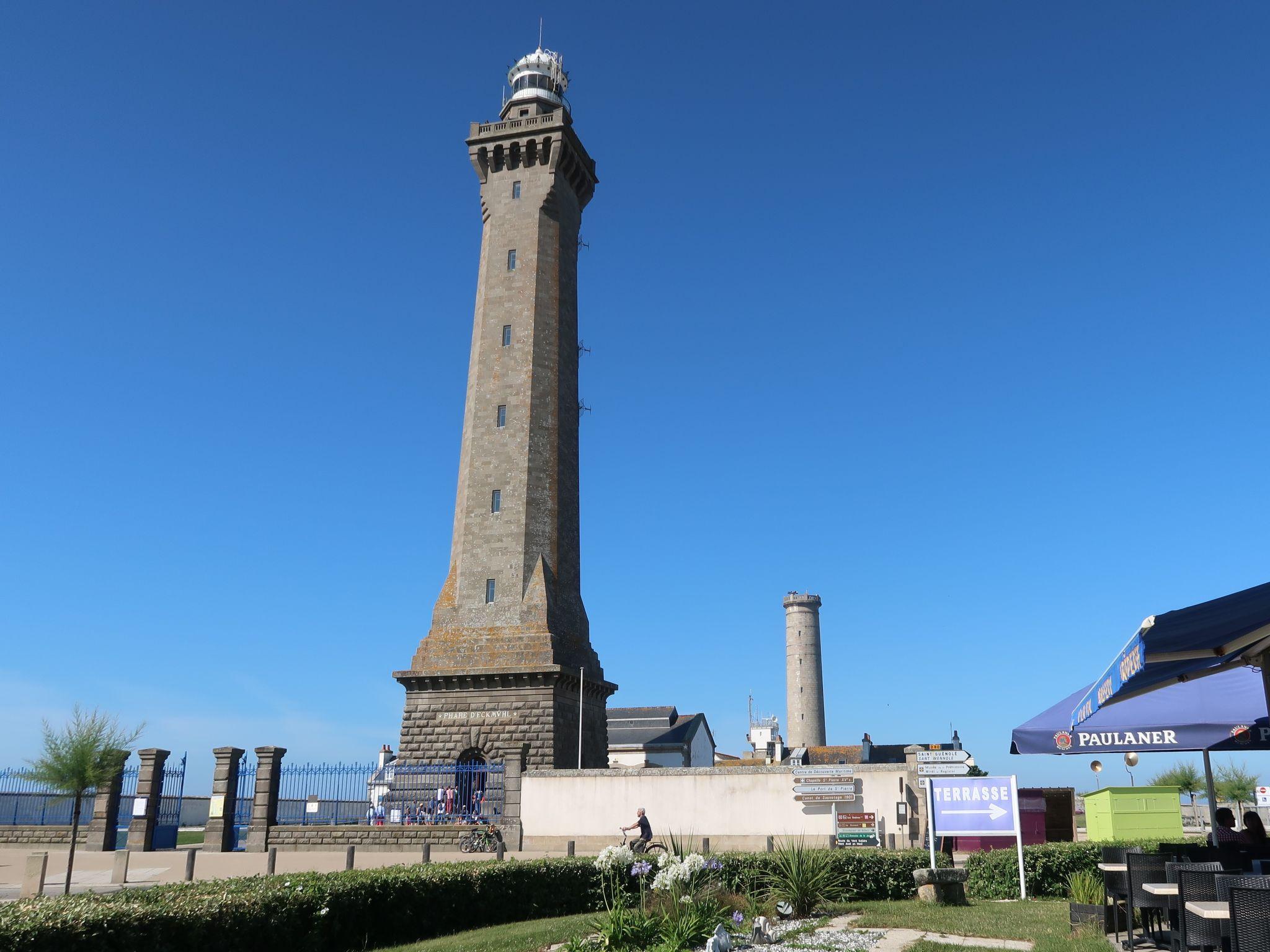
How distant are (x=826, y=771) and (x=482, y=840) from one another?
938 centimetres

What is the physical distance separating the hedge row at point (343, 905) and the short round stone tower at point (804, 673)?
62.4 meters

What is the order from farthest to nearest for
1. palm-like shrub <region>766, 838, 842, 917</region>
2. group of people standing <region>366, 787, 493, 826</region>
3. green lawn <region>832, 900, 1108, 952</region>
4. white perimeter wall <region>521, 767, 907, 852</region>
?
group of people standing <region>366, 787, 493, 826</region> < white perimeter wall <region>521, 767, 907, 852</region> < palm-like shrub <region>766, 838, 842, 917</region> < green lawn <region>832, 900, 1108, 952</region>

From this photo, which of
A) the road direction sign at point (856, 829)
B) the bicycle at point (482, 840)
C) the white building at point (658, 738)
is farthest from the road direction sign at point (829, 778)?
the white building at point (658, 738)

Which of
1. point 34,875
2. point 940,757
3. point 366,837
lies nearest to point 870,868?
point 940,757

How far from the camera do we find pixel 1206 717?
1259 cm

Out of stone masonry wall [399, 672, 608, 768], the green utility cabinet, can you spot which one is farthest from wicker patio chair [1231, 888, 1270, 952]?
stone masonry wall [399, 672, 608, 768]

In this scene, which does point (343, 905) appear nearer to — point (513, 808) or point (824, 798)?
point (824, 798)

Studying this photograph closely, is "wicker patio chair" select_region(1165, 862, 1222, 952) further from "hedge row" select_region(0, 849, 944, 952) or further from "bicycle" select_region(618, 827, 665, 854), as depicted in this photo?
"bicycle" select_region(618, 827, 665, 854)

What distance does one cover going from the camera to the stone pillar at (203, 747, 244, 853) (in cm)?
2756

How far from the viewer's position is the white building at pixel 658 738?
62.5 meters

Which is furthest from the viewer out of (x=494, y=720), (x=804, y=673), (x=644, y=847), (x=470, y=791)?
(x=804, y=673)

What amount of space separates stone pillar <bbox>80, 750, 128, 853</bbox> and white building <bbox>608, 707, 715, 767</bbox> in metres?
35.1

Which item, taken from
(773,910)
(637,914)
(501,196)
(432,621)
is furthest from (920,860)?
(501,196)

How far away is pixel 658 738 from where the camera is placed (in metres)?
65.4
